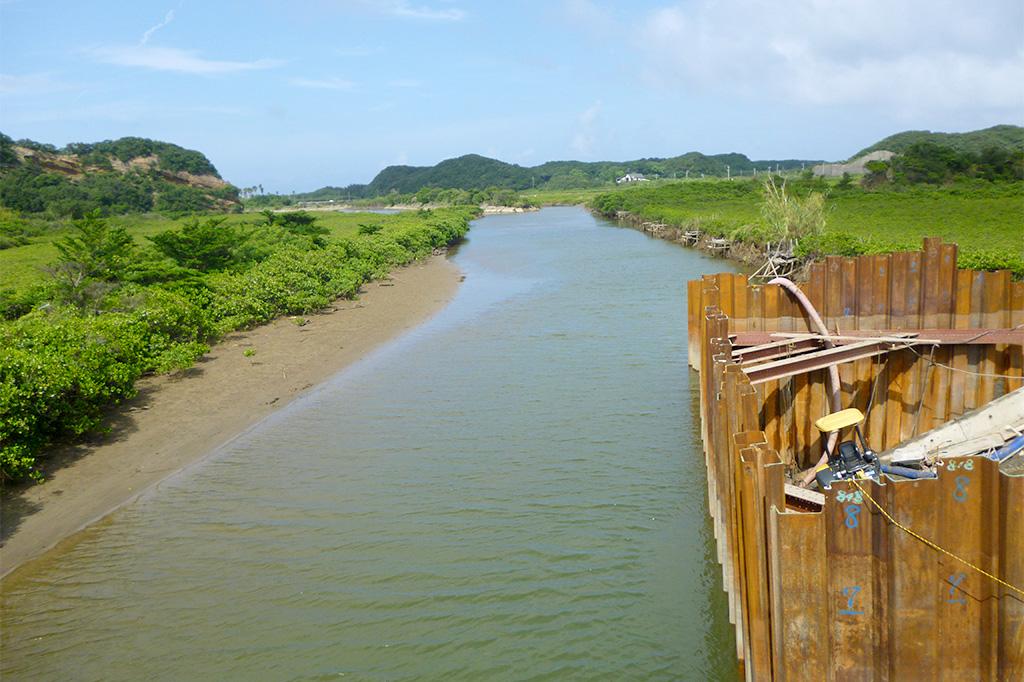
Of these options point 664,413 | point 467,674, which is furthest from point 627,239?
point 467,674

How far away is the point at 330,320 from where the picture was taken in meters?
25.1

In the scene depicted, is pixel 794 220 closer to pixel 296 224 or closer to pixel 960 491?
pixel 960 491

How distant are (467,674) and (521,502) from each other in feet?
12.0

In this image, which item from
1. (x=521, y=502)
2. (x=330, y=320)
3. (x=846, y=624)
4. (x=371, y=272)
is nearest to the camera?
(x=846, y=624)

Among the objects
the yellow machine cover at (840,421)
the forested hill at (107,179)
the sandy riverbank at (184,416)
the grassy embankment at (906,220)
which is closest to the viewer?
the yellow machine cover at (840,421)

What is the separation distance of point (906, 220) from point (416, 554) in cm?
4037

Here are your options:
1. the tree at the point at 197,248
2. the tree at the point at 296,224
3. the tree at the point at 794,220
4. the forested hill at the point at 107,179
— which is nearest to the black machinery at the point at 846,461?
the tree at the point at 197,248

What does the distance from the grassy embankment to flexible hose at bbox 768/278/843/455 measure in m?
10.1

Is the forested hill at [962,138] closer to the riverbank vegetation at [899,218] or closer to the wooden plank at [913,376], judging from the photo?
the riverbank vegetation at [899,218]

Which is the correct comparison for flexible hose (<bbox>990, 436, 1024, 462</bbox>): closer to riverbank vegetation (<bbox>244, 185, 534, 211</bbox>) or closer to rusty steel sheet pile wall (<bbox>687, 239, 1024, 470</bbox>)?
rusty steel sheet pile wall (<bbox>687, 239, 1024, 470</bbox>)

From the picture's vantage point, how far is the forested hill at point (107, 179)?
2431 inches

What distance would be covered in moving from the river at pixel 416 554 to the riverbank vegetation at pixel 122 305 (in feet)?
7.05

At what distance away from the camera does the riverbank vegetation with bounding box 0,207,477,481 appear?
11.5 m

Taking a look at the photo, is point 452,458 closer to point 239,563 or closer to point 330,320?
point 239,563
